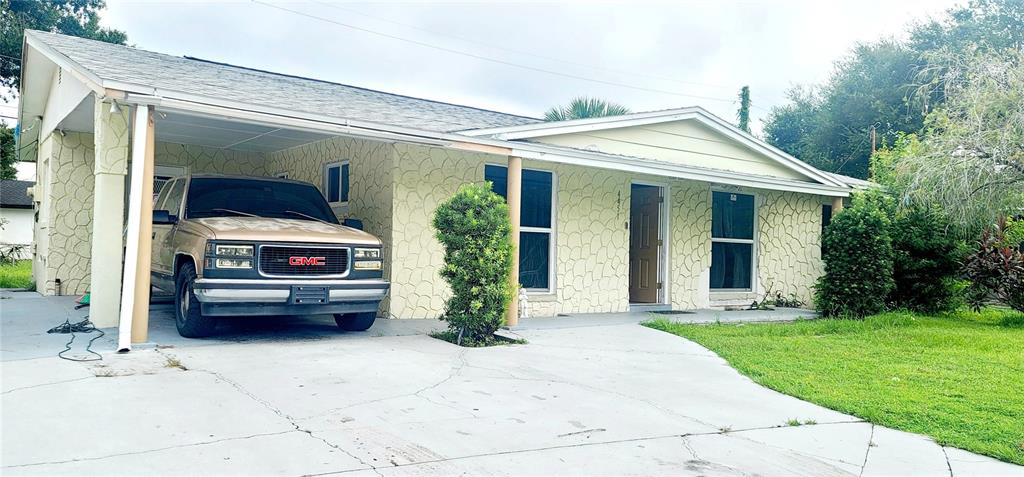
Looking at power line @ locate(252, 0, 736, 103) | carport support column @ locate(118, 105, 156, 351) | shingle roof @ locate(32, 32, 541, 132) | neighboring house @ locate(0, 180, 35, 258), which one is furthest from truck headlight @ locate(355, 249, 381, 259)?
neighboring house @ locate(0, 180, 35, 258)

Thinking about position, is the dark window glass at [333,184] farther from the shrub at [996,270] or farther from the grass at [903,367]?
the shrub at [996,270]

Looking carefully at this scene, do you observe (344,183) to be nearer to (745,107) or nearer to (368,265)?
(368,265)

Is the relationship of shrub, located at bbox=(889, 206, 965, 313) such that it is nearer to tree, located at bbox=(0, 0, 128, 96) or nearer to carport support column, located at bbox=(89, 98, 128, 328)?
carport support column, located at bbox=(89, 98, 128, 328)

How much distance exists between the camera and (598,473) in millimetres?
3941

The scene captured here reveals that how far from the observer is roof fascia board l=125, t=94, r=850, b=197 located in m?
7.04

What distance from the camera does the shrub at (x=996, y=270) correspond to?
12.0 metres

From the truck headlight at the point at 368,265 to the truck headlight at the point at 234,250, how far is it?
1.13 metres

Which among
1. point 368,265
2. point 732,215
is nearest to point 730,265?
point 732,215

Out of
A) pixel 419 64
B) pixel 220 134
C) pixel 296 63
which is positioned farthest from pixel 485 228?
pixel 419 64

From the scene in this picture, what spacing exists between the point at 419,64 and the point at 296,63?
600 cm

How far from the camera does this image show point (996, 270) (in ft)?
40.0

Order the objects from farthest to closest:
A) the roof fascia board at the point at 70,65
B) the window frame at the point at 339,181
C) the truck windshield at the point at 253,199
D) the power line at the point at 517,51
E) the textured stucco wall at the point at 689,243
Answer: the power line at the point at 517,51, the textured stucco wall at the point at 689,243, the window frame at the point at 339,181, the truck windshield at the point at 253,199, the roof fascia board at the point at 70,65

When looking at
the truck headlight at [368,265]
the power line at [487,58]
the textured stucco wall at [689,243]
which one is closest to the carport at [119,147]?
the truck headlight at [368,265]

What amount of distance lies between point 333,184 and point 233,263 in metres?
4.39
